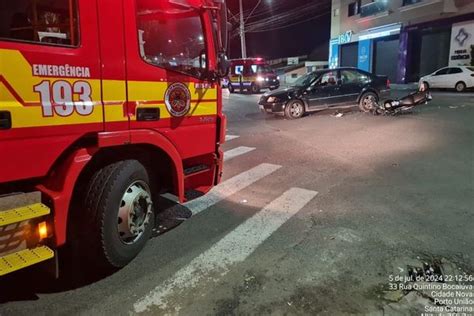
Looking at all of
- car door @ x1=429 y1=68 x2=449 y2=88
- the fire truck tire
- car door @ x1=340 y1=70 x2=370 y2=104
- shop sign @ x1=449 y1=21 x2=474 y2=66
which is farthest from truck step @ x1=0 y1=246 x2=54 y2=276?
shop sign @ x1=449 y1=21 x2=474 y2=66

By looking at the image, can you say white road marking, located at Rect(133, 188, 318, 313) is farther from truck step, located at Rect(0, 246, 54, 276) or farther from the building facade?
the building facade

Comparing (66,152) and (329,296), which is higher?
(66,152)

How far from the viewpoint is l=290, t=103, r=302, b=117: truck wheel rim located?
47.3ft

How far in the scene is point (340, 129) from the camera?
11906 mm

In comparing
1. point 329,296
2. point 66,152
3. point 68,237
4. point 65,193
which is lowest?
point 329,296

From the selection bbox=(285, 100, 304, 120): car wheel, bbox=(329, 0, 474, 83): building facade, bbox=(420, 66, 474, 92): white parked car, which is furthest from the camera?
bbox=(329, 0, 474, 83): building facade

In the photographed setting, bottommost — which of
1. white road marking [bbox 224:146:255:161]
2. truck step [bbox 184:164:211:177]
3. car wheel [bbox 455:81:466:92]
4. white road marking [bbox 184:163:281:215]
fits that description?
white road marking [bbox 184:163:281:215]

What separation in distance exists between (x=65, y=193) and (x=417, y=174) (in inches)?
232

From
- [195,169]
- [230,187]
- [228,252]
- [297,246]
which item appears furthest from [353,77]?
[228,252]

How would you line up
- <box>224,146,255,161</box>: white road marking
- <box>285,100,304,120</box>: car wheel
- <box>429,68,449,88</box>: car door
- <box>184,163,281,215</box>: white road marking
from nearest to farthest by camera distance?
1. <box>184,163,281,215</box>: white road marking
2. <box>224,146,255,161</box>: white road marking
3. <box>285,100,304,120</box>: car wheel
4. <box>429,68,449,88</box>: car door

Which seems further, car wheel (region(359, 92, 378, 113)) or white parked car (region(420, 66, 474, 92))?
white parked car (region(420, 66, 474, 92))

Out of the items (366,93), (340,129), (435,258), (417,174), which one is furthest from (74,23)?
(366,93)

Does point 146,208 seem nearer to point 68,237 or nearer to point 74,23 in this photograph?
point 68,237

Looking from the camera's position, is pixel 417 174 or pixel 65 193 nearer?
pixel 65 193
